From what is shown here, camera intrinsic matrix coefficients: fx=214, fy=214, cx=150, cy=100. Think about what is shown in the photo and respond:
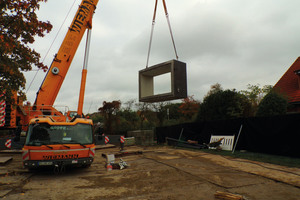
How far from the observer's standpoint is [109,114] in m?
26.0

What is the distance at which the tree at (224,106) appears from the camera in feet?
65.0

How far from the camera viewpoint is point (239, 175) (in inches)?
263

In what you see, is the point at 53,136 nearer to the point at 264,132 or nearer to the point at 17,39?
the point at 17,39

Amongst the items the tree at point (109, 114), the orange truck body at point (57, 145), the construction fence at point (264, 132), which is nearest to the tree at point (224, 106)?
the construction fence at point (264, 132)

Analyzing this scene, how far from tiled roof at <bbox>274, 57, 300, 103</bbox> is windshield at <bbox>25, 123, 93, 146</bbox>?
15742 millimetres

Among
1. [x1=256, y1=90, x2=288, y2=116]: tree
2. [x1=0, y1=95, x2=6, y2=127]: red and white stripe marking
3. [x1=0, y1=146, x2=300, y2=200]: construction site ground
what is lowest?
[x1=0, y1=146, x2=300, y2=200]: construction site ground

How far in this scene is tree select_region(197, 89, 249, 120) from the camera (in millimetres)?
19812

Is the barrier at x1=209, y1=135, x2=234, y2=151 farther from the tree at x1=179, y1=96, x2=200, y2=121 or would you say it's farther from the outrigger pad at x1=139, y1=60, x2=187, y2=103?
the tree at x1=179, y1=96, x2=200, y2=121

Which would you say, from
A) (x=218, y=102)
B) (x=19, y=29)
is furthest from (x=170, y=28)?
(x=218, y=102)

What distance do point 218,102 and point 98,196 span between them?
17.6 meters

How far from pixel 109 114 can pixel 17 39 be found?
19065 mm

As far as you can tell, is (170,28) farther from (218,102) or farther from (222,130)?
(218,102)

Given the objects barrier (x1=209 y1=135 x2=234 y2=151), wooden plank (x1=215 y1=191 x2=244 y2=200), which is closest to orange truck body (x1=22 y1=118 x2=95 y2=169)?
wooden plank (x1=215 y1=191 x2=244 y2=200)

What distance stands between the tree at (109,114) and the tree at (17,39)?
1799 cm
